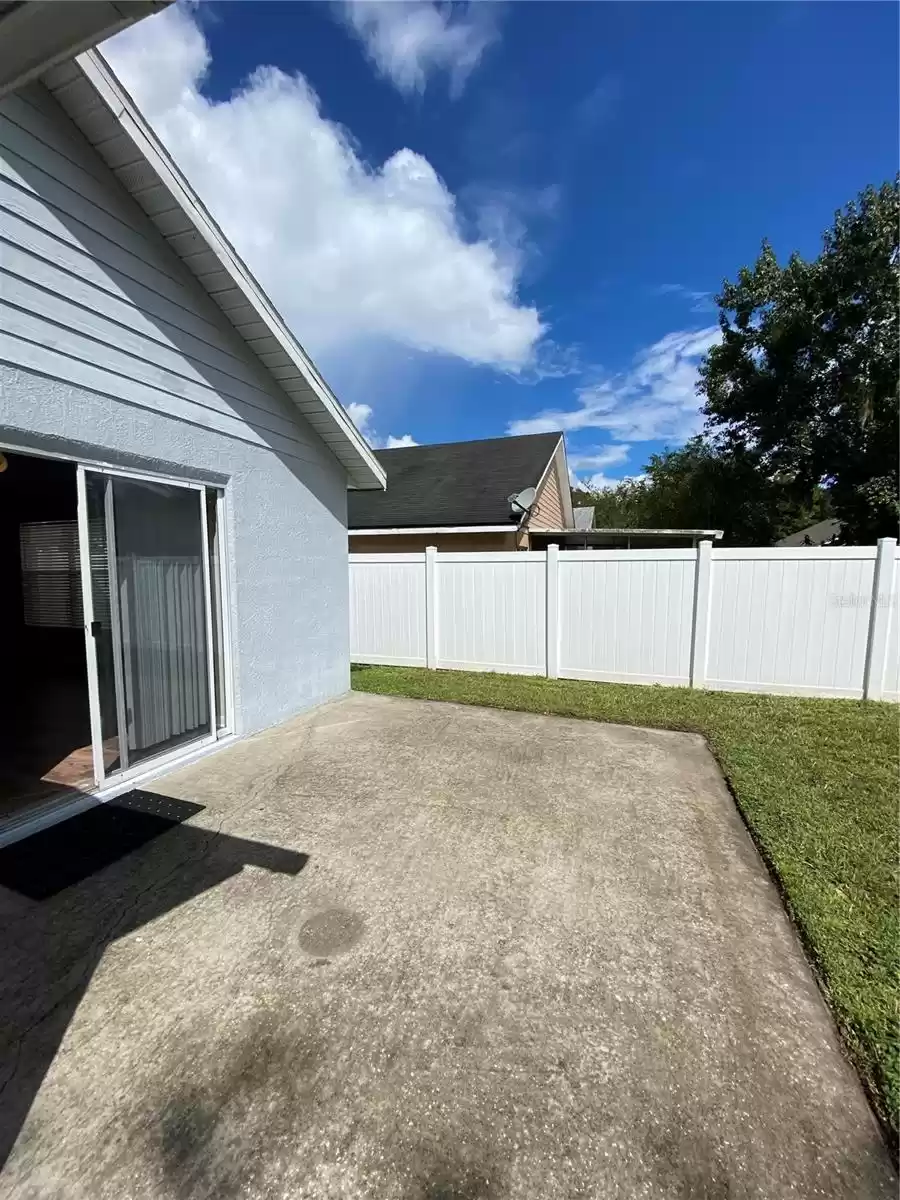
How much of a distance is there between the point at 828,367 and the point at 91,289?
19987 millimetres

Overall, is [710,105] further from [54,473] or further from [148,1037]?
[148,1037]

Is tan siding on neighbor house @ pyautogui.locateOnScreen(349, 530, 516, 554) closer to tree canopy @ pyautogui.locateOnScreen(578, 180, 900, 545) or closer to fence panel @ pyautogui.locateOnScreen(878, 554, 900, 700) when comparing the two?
fence panel @ pyautogui.locateOnScreen(878, 554, 900, 700)

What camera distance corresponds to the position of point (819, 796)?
3963mm

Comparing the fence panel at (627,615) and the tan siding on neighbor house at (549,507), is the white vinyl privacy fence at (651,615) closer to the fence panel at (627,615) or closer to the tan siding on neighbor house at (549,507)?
the fence panel at (627,615)

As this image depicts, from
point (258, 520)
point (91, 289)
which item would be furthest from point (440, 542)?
point (91, 289)

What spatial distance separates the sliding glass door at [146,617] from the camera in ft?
12.5

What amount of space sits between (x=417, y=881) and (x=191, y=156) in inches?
237

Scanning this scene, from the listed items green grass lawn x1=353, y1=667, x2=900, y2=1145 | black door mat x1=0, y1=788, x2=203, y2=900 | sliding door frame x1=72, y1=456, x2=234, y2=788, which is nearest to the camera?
green grass lawn x1=353, y1=667, x2=900, y2=1145

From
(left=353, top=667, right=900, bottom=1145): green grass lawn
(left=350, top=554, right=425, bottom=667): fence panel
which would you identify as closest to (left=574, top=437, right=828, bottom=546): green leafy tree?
(left=353, top=667, right=900, bottom=1145): green grass lawn

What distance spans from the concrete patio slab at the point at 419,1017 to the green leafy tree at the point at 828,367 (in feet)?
56.8

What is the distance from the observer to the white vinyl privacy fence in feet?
21.1

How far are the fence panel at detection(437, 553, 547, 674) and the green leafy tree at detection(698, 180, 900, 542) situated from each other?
1339 cm

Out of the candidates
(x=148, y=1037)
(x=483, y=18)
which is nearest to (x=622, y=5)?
(x=483, y=18)

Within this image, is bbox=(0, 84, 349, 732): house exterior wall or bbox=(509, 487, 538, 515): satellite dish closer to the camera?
bbox=(0, 84, 349, 732): house exterior wall
